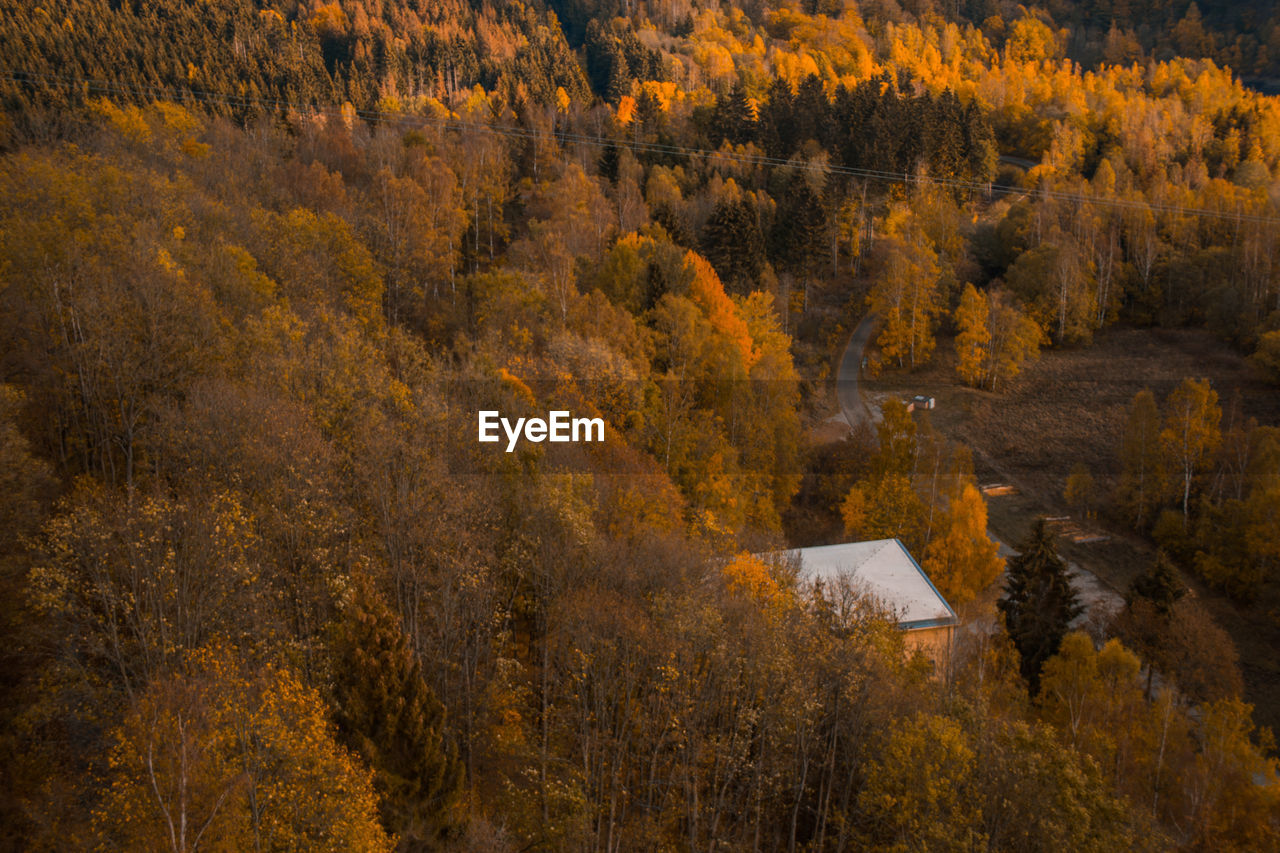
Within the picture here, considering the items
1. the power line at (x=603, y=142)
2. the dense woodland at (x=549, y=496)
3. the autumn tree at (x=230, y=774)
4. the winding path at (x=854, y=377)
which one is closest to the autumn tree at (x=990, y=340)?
the dense woodland at (x=549, y=496)

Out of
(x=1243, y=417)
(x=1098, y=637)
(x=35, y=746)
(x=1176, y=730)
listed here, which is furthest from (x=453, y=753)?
(x=1243, y=417)

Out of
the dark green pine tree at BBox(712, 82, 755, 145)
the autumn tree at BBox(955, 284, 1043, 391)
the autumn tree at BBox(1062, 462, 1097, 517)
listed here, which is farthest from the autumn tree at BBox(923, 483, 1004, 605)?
the dark green pine tree at BBox(712, 82, 755, 145)

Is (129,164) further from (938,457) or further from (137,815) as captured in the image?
(938,457)

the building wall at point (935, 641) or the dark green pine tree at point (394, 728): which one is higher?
the dark green pine tree at point (394, 728)

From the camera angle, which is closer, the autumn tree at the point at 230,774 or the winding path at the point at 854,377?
the autumn tree at the point at 230,774

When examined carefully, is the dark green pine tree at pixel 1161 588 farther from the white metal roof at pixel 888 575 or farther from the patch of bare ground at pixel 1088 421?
the white metal roof at pixel 888 575

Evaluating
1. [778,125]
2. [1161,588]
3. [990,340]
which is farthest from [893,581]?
[778,125]

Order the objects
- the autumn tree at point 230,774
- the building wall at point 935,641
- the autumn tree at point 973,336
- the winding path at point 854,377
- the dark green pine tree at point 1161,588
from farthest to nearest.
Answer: the autumn tree at point 973,336 < the winding path at point 854,377 < the dark green pine tree at point 1161,588 < the building wall at point 935,641 < the autumn tree at point 230,774

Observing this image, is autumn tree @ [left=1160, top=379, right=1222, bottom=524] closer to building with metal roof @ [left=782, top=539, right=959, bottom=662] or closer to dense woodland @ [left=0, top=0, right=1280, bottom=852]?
dense woodland @ [left=0, top=0, right=1280, bottom=852]
